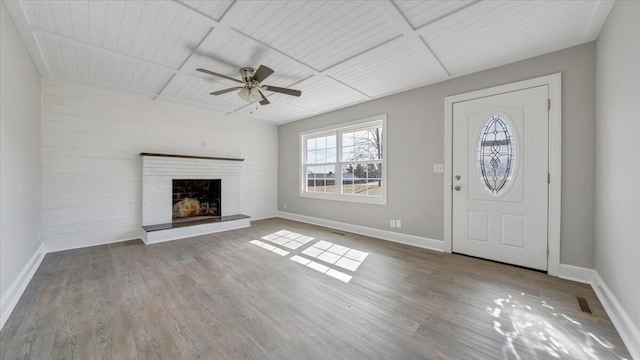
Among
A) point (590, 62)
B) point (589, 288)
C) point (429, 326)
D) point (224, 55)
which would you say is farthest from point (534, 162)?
point (224, 55)

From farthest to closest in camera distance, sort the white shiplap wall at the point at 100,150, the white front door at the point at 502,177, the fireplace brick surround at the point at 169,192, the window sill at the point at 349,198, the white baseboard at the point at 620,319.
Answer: the window sill at the point at 349,198 < the fireplace brick surround at the point at 169,192 < the white shiplap wall at the point at 100,150 < the white front door at the point at 502,177 < the white baseboard at the point at 620,319

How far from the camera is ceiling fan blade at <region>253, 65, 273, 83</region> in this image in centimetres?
248

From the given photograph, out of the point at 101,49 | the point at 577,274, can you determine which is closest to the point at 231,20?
the point at 101,49

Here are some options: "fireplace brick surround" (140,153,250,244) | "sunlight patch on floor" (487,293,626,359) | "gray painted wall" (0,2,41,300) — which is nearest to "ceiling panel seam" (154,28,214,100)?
"fireplace brick surround" (140,153,250,244)

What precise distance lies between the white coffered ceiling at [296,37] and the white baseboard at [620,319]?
94.1 inches

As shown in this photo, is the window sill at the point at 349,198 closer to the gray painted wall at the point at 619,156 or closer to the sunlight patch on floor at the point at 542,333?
the sunlight patch on floor at the point at 542,333

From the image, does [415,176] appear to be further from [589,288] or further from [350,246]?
[589,288]

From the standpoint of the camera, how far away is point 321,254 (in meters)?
3.29

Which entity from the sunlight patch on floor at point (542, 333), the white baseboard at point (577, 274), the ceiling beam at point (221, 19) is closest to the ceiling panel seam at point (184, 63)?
the ceiling beam at point (221, 19)

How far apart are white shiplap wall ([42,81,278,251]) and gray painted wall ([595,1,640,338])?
18.4 feet

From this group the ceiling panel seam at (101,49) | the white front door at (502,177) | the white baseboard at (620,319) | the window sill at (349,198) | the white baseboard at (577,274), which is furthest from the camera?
the window sill at (349,198)

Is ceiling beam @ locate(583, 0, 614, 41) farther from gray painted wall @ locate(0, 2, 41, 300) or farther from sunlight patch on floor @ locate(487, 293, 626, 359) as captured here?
gray painted wall @ locate(0, 2, 41, 300)

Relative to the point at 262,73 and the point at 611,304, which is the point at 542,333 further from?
the point at 262,73

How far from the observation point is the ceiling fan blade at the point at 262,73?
2.48m
